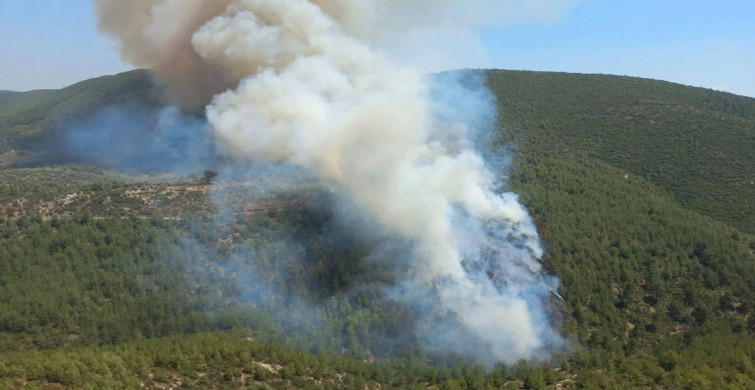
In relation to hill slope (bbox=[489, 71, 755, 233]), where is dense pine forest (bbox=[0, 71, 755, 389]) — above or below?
below

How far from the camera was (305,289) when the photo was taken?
112 feet

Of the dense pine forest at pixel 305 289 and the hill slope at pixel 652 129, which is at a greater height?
the hill slope at pixel 652 129

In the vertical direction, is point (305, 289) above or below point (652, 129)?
below

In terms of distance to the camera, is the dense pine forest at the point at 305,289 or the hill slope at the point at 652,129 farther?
the hill slope at the point at 652,129

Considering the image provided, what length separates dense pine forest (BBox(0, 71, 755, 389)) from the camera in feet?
85.4

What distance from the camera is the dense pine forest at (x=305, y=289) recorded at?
85.4 feet

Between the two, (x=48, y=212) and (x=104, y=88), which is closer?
(x=48, y=212)

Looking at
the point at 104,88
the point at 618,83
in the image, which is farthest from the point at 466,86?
the point at 104,88

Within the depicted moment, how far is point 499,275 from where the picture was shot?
3291cm

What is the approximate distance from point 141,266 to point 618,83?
80.9 meters

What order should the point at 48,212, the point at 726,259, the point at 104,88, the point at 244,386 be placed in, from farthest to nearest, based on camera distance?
the point at 104,88 < the point at 48,212 < the point at 726,259 < the point at 244,386

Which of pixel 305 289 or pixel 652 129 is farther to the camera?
pixel 652 129

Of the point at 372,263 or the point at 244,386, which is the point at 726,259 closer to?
the point at 372,263

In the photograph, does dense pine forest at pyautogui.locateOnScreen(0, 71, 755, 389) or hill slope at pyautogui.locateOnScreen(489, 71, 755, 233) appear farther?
hill slope at pyautogui.locateOnScreen(489, 71, 755, 233)
